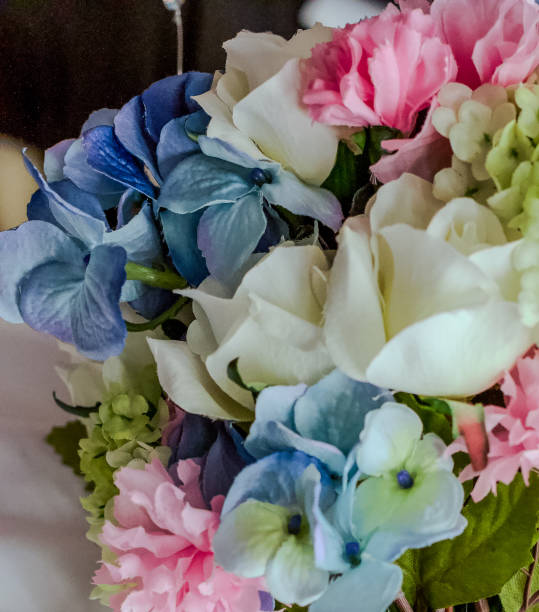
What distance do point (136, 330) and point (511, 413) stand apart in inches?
6.7

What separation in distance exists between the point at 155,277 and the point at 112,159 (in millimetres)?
53

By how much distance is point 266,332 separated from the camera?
249mm

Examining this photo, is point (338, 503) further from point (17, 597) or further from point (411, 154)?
point (17, 597)

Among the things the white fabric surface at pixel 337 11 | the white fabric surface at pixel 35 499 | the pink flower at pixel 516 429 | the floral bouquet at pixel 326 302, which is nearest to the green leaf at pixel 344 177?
the floral bouquet at pixel 326 302

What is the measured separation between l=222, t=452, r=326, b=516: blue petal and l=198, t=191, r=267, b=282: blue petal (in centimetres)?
8

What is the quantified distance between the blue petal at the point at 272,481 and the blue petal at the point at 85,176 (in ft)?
0.47

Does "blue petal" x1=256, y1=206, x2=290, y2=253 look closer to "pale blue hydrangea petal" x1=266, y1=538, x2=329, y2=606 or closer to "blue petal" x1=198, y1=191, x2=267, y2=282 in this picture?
"blue petal" x1=198, y1=191, x2=267, y2=282

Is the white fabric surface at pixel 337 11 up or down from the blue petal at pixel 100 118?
down

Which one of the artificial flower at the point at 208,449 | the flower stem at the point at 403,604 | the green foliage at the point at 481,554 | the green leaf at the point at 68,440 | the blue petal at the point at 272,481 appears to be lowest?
the green leaf at the point at 68,440

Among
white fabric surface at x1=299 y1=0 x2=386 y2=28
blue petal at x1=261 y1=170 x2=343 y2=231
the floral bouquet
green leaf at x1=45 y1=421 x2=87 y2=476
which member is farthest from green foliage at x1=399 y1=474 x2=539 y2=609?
white fabric surface at x1=299 y1=0 x2=386 y2=28

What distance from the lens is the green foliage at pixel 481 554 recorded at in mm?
272

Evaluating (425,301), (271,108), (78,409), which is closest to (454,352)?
(425,301)

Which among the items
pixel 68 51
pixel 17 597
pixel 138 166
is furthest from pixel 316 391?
pixel 68 51

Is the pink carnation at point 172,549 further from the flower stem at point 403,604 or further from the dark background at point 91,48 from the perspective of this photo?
the dark background at point 91,48
